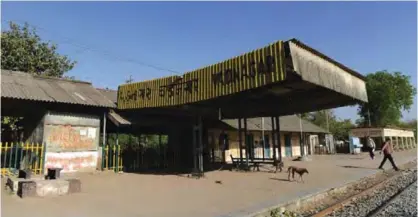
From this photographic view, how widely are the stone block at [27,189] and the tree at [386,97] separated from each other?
64002 millimetres

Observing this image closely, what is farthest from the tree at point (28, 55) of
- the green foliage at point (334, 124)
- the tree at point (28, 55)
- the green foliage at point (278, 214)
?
the green foliage at point (334, 124)

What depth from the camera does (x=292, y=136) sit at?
110 ft

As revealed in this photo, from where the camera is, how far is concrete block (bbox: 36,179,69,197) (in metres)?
8.84

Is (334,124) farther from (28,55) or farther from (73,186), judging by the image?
(73,186)

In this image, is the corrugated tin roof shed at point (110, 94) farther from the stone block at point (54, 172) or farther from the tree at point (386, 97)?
the tree at point (386, 97)

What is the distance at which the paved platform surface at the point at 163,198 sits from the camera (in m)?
7.22

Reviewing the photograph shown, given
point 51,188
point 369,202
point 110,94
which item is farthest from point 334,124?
point 51,188

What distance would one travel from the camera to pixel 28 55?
26141 millimetres

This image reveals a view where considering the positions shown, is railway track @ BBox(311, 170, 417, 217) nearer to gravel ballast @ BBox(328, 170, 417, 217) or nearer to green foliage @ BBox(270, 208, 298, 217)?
gravel ballast @ BBox(328, 170, 417, 217)

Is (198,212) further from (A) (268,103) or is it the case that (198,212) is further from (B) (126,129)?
(B) (126,129)

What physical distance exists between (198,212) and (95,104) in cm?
972

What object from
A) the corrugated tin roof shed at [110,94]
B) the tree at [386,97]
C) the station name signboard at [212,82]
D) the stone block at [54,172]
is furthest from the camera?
the tree at [386,97]

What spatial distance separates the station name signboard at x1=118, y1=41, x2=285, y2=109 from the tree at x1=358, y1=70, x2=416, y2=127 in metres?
57.3

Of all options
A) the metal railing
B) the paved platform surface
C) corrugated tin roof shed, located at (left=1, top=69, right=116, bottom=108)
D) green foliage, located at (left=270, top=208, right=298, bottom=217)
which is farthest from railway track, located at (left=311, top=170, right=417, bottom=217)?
corrugated tin roof shed, located at (left=1, top=69, right=116, bottom=108)
